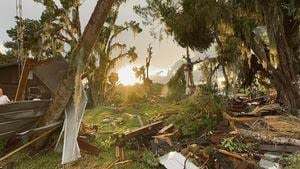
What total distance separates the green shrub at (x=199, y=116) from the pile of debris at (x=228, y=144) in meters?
0.27

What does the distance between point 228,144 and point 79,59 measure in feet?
16.6

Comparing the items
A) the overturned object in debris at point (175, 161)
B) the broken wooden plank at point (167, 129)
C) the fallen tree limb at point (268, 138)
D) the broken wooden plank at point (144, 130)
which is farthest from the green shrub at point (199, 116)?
the overturned object in debris at point (175, 161)

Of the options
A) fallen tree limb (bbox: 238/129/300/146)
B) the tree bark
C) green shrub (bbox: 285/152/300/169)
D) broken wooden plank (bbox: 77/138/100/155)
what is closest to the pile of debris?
fallen tree limb (bbox: 238/129/300/146)

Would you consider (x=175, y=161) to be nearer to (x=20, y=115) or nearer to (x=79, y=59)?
(x=79, y=59)

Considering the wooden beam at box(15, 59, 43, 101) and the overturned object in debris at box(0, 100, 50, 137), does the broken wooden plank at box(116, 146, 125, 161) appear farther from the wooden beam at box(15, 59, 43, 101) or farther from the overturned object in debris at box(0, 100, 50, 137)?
the wooden beam at box(15, 59, 43, 101)

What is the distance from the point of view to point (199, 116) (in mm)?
11477

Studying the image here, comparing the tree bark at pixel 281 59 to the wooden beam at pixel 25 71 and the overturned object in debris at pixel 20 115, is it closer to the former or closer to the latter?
the wooden beam at pixel 25 71

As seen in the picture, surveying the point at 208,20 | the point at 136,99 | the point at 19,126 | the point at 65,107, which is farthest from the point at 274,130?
the point at 136,99

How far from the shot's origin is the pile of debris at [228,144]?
8891 mm

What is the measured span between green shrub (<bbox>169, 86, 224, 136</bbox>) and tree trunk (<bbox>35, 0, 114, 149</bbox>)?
381 cm

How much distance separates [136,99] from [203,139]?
1376 centimetres

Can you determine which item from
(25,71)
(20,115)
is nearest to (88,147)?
(20,115)

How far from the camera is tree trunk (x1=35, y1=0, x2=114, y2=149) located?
34.0 feet

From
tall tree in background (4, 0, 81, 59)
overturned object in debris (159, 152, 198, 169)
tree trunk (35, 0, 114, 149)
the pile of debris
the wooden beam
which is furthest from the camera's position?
tall tree in background (4, 0, 81, 59)
